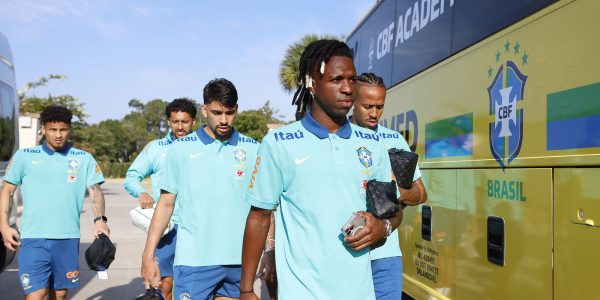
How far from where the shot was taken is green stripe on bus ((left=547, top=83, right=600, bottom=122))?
283cm

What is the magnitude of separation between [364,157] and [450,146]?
7.46 feet

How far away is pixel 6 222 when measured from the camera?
5.08m

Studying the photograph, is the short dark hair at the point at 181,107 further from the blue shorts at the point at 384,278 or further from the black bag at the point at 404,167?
the black bag at the point at 404,167

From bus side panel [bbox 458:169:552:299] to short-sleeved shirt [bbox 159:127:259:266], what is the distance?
1.59m

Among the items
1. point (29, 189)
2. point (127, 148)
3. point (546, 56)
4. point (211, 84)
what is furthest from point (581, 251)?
point (127, 148)

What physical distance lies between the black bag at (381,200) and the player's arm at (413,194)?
2.48ft

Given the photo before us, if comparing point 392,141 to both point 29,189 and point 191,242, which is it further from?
point 29,189

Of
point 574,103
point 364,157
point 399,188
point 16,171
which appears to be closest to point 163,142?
point 16,171

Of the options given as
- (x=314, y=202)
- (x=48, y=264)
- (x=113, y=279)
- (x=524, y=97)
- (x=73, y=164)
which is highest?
(x=524, y=97)

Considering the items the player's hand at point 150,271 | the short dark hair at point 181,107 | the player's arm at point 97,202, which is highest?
the short dark hair at point 181,107

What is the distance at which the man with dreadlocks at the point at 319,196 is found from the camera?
2.40 m

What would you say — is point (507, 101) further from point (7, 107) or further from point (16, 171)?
point (7, 107)

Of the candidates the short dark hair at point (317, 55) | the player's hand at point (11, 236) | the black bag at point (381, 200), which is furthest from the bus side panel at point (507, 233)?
the player's hand at point (11, 236)

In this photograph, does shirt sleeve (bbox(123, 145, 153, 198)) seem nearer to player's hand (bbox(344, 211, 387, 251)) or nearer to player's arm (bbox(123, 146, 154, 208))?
player's arm (bbox(123, 146, 154, 208))
